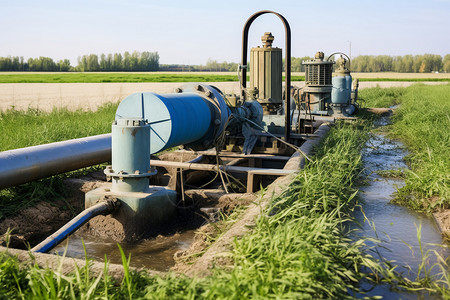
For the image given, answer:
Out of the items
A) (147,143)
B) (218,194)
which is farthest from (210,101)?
(147,143)

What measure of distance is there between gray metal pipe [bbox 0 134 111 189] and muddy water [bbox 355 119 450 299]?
3.16 meters

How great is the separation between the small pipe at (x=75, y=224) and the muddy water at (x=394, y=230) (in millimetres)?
2238

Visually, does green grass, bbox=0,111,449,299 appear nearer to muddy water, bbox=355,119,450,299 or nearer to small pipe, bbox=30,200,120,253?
muddy water, bbox=355,119,450,299

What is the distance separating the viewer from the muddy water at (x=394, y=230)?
13.1 ft

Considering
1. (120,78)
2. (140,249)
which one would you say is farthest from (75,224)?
(120,78)

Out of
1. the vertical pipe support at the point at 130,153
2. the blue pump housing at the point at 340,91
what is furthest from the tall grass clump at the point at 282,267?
the blue pump housing at the point at 340,91

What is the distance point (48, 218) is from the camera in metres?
5.45

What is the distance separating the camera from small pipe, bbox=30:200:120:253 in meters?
3.99

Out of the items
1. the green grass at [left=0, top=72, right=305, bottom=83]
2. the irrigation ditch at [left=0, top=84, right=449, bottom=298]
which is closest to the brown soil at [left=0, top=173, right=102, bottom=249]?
the irrigation ditch at [left=0, top=84, right=449, bottom=298]

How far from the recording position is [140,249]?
15.4 ft

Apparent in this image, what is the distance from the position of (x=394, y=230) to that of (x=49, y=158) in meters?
3.59

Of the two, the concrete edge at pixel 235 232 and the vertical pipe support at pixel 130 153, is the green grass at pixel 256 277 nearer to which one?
the concrete edge at pixel 235 232

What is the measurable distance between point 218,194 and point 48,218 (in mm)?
1782

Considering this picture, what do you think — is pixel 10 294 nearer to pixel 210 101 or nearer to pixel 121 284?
pixel 121 284
